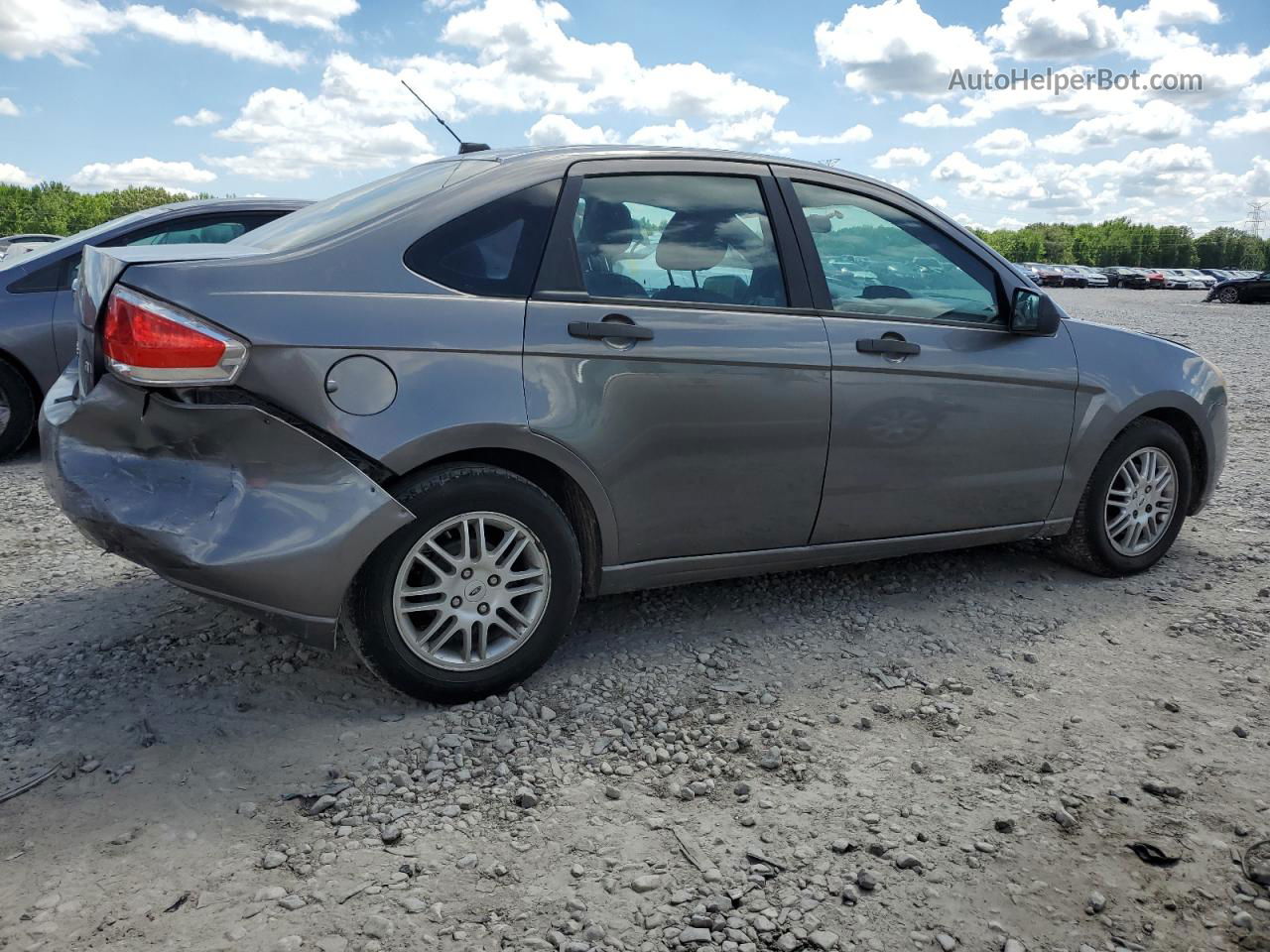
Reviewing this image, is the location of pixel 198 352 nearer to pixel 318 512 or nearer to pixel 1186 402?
pixel 318 512

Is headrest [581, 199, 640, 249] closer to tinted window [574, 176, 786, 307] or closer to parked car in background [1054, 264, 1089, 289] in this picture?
tinted window [574, 176, 786, 307]

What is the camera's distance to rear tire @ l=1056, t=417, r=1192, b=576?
476 cm

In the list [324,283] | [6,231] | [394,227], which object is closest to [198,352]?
[324,283]

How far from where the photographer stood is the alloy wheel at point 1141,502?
4836 millimetres

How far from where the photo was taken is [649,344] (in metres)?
3.55

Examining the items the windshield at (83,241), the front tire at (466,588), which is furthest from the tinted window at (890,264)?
the windshield at (83,241)

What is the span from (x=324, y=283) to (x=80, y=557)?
256 cm

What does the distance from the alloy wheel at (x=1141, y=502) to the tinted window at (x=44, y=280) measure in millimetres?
6502

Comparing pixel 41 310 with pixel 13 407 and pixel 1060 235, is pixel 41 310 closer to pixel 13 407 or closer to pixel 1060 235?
pixel 13 407

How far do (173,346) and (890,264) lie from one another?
103 inches

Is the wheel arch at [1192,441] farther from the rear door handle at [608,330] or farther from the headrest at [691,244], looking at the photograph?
the rear door handle at [608,330]

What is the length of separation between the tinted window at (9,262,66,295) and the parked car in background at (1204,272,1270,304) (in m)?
38.5

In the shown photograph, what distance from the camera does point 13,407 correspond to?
699 cm

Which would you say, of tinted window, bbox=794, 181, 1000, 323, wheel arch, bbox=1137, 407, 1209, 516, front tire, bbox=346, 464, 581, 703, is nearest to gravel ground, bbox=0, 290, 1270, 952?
front tire, bbox=346, 464, 581, 703
